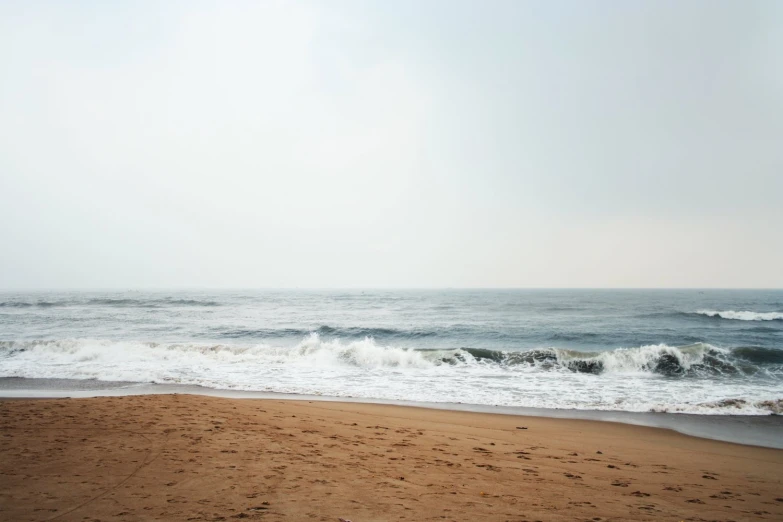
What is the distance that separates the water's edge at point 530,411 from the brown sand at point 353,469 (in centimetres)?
90

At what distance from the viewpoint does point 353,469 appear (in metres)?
5.48

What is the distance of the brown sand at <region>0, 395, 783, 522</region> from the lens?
14.1 feet

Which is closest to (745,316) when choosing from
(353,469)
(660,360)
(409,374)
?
(660,360)

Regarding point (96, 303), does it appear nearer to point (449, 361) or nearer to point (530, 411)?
point (449, 361)

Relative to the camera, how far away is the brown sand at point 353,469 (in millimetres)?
4289

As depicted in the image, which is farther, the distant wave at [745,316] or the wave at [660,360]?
the distant wave at [745,316]

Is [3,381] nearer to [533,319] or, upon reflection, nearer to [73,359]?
[73,359]

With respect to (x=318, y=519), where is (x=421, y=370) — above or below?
below

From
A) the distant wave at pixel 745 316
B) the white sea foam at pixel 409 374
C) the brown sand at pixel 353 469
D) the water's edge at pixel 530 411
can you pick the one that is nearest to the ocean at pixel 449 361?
the white sea foam at pixel 409 374

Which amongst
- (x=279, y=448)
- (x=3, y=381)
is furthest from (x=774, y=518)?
(x=3, y=381)

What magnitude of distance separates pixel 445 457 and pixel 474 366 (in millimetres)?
12005

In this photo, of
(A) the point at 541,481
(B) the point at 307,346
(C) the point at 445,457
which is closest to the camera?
(A) the point at 541,481

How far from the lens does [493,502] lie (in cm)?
452

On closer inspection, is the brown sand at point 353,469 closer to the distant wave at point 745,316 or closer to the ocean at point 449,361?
the ocean at point 449,361
